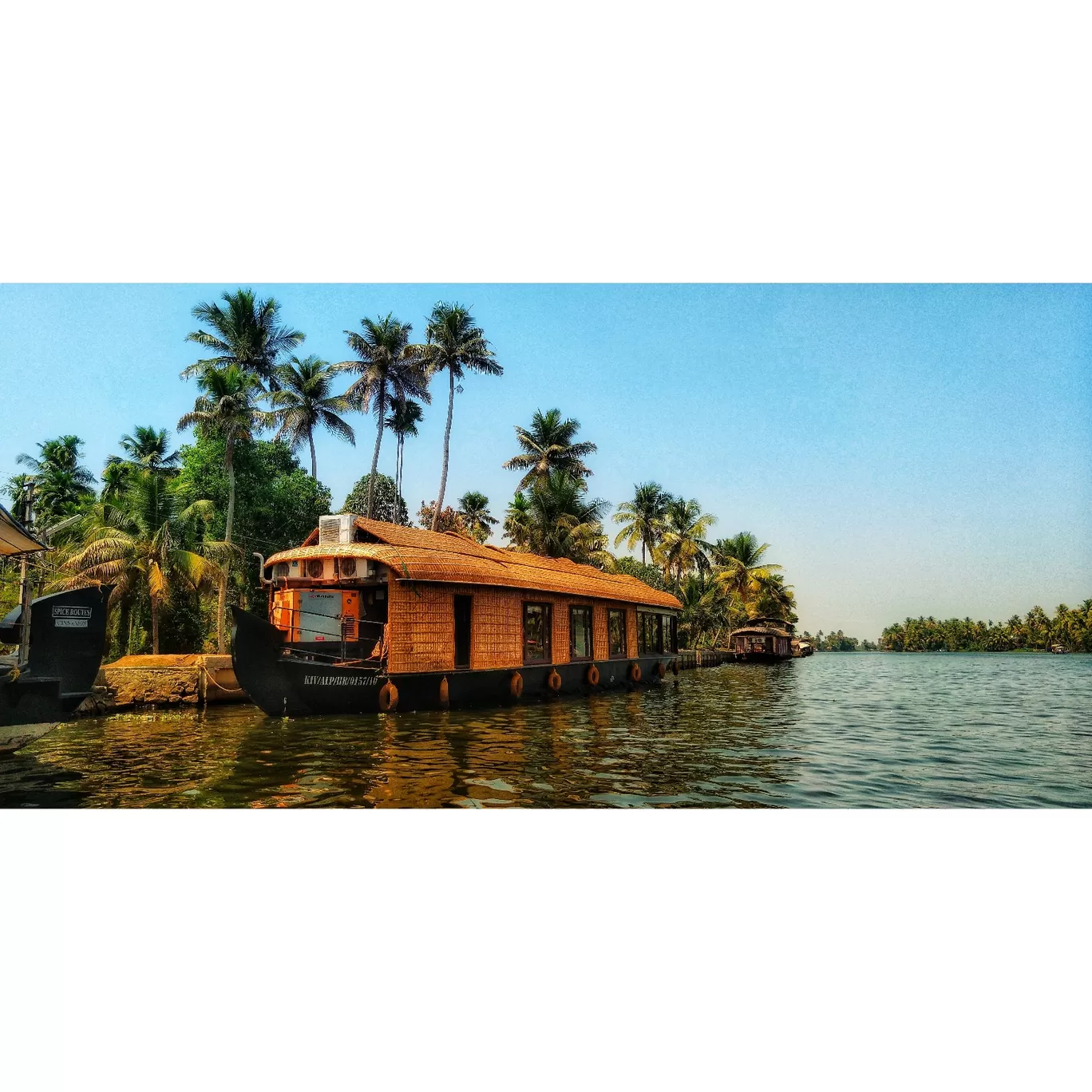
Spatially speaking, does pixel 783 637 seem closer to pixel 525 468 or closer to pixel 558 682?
pixel 525 468

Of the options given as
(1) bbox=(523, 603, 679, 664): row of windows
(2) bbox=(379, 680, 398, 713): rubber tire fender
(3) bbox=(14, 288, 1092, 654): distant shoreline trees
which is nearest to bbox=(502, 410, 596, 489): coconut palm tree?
(3) bbox=(14, 288, 1092, 654): distant shoreline trees

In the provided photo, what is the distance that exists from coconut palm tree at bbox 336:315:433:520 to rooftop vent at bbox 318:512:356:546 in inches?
288

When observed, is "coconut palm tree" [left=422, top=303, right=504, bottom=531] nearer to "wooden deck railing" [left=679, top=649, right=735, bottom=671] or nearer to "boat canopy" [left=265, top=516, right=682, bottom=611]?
"boat canopy" [left=265, top=516, right=682, bottom=611]

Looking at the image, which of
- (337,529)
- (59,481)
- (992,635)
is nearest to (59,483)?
(59,481)

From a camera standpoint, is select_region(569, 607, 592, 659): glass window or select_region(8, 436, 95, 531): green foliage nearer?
select_region(569, 607, 592, 659): glass window

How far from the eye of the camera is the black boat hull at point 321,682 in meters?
8.78

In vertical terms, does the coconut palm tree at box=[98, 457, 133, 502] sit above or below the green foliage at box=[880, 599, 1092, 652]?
above

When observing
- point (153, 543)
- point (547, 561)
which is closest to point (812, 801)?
point (547, 561)

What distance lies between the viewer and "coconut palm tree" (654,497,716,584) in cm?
2916

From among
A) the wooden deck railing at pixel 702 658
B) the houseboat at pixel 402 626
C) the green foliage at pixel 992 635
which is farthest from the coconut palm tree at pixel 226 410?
the green foliage at pixel 992 635

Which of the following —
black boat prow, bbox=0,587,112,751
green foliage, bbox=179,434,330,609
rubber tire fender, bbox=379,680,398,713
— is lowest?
rubber tire fender, bbox=379,680,398,713

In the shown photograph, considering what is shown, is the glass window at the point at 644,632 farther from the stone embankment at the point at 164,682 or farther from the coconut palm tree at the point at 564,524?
the stone embankment at the point at 164,682

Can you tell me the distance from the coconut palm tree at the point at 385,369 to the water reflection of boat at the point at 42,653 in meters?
11.4

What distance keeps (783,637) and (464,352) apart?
2067 centimetres
